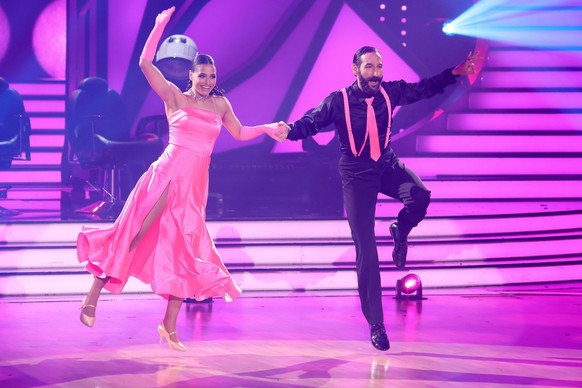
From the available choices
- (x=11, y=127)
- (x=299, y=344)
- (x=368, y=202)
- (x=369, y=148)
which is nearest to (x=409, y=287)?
(x=299, y=344)

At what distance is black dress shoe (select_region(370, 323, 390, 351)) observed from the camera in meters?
4.78

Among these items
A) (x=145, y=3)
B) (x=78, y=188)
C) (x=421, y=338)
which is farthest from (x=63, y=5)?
(x=421, y=338)

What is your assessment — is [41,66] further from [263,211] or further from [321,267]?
[321,267]

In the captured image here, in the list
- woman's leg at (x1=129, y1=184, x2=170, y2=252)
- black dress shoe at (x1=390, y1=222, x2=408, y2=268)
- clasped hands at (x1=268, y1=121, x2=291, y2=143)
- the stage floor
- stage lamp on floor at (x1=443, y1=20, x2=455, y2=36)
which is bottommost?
the stage floor

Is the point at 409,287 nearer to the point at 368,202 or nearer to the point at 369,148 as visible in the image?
the point at 368,202

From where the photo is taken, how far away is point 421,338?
531 centimetres

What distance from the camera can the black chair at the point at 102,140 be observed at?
8141 millimetres

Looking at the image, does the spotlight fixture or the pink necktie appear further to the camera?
the spotlight fixture

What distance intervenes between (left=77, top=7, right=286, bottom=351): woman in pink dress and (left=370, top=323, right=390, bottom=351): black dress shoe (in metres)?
0.80

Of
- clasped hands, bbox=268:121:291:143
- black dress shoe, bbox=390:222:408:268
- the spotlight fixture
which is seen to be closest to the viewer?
clasped hands, bbox=268:121:291:143

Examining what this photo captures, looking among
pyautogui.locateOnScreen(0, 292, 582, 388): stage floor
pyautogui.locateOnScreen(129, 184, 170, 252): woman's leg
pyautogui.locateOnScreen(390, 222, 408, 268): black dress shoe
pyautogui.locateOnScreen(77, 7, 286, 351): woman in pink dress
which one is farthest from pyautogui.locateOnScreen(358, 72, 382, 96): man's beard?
pyautogui.locateOnScreen(0, 292, 582, 388): stage floor

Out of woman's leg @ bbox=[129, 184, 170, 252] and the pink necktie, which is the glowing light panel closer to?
woman's leg @ bbox=[129, 184, 170, 252]

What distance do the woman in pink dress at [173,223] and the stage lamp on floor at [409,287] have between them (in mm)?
2137

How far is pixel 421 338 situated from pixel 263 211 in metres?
3.20
